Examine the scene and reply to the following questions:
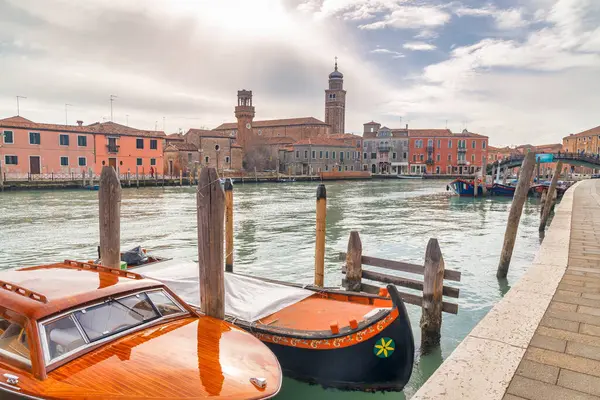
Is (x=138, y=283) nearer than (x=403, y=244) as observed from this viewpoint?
Yes

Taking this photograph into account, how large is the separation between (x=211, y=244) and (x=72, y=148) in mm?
43782

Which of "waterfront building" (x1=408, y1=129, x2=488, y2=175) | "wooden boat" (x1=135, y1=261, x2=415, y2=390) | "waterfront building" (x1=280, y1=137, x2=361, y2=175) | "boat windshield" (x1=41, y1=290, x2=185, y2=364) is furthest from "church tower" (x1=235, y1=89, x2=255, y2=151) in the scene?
"boat windshield" (x1=41, y1=290, x2=185, y2=364)

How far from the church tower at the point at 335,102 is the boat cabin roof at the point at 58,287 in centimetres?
8173

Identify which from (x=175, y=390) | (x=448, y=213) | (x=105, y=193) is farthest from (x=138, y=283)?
(x=448, y=213)

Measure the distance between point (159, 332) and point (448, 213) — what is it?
22341 millimetres

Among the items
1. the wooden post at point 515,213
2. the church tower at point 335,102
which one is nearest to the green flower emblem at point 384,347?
the wooden post at point 515,213

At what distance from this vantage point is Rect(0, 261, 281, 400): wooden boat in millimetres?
3072

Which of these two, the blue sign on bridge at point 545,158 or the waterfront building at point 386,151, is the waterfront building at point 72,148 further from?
the blue sign on bridge at point 545,158

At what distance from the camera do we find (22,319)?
133 inches

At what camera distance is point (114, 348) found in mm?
3443

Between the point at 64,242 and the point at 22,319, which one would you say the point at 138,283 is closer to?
the point at 22,319

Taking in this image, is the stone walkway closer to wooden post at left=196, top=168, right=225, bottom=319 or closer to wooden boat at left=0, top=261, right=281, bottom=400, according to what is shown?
wooden boat at left=0, top=261, right=281, bottom=400

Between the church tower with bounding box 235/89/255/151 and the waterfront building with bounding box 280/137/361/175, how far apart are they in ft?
20.0

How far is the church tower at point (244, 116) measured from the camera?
68.2 m
